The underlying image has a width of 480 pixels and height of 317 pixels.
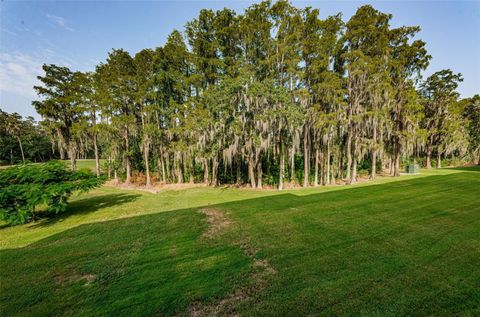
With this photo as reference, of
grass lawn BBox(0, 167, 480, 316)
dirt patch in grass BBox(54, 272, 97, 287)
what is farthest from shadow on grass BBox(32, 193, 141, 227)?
dirt patch in grass BBox(54, 272, 97, 287)

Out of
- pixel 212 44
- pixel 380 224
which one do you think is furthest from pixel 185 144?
pixel 380 224

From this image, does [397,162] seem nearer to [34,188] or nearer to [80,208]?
[80,208]

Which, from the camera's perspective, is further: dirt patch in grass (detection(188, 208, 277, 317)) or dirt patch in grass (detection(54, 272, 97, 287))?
dirt patch in grass (detection(54, 272, 97, 287))

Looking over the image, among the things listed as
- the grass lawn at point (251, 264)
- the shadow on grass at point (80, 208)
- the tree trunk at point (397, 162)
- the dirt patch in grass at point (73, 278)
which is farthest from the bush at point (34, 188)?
the tree trunk at point (397, 162)

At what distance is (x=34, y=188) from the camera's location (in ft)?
19.5

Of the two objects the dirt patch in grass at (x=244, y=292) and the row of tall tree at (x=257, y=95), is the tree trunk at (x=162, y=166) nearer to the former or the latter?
the row of tall tree at (x=257, y=95)

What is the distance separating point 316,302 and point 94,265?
3.95 m

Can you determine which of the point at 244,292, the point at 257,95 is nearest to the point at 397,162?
the point at 257,95

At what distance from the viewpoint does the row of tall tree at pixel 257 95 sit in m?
12.6

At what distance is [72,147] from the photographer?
2077 cm

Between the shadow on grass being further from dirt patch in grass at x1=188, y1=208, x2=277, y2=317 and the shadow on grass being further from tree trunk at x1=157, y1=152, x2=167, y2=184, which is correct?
tree trunk at x1=157, y1=152, x2=167, y2=184

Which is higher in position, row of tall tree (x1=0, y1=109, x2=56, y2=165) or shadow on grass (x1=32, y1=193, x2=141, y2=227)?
row of tall tree (x1=0, y1=109, x2=56, y2=165)

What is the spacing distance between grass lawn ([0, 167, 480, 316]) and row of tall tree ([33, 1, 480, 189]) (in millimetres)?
7162

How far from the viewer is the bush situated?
19.0 ft
